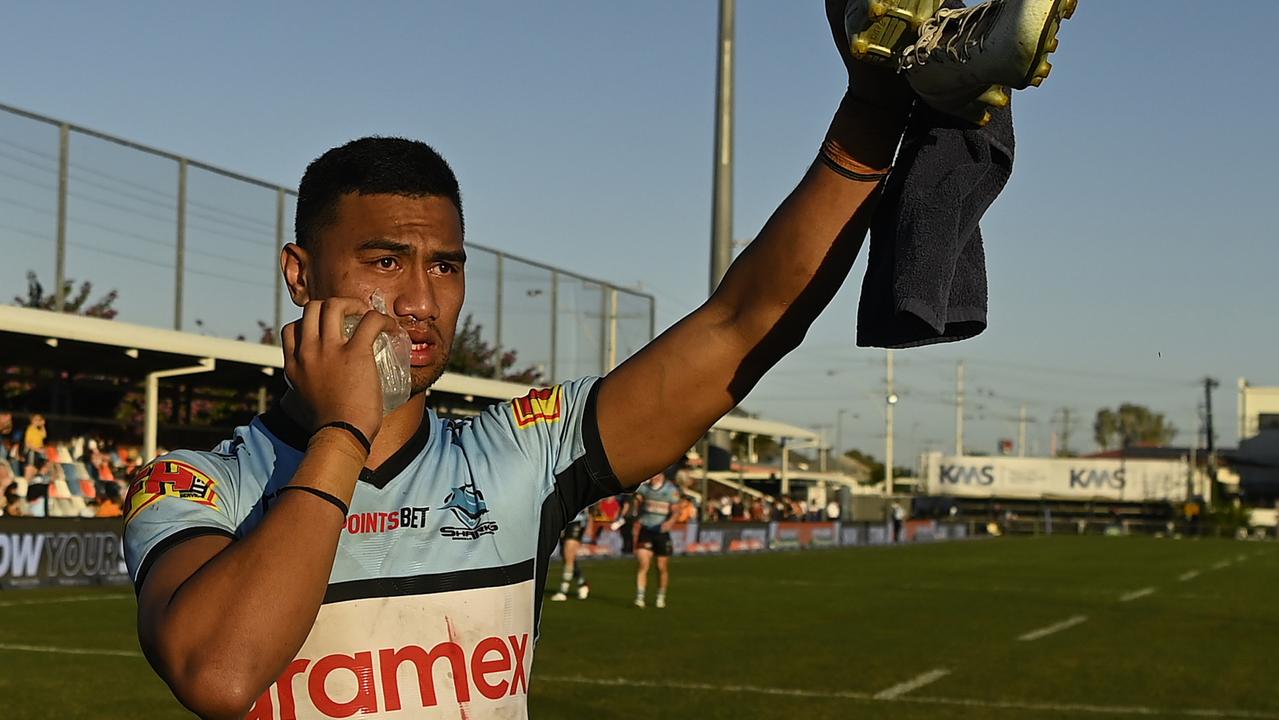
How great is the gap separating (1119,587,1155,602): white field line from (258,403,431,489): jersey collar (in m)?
24.8

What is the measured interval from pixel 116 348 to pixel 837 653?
13.3m

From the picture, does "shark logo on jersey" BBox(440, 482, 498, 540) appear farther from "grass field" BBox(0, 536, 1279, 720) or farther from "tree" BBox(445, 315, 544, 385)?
"tree" BBox(445, 315, 544, 385)

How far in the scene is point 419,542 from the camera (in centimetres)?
287

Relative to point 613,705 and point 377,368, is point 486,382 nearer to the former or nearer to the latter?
point 613,705

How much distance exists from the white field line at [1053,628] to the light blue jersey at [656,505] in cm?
574

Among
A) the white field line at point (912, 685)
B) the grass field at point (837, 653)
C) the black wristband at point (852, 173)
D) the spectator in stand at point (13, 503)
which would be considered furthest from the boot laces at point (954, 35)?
the spectator in stand at point (13, 503)

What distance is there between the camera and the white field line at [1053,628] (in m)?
18.5

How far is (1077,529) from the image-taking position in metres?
91.9

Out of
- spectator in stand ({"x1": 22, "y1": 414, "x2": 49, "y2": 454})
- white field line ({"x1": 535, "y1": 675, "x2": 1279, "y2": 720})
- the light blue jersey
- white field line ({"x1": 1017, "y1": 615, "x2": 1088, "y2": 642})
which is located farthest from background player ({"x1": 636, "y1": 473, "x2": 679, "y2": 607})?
spectator in stand ({"x1": 22, "y1": 414, "x2": 49, "y2": 454})

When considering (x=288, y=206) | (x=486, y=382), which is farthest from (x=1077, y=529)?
(x=288, y=206)

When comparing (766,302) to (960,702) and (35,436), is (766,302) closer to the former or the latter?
(960,702)

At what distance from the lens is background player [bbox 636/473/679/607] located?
72.7 ft

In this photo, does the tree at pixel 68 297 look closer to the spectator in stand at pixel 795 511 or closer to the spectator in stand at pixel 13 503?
the spectator in stand at pixel 13 503

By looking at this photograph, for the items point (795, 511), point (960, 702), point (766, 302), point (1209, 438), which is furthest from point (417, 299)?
point (1209, 438)
